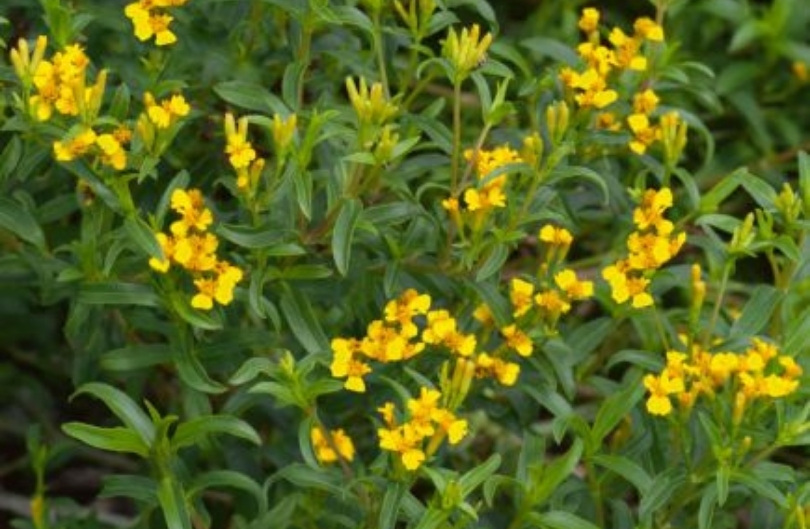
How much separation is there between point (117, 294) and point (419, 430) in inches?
19.6

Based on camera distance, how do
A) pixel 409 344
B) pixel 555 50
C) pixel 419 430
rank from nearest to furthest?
pixel 419 430
pixel 409 344
pixel 555 50

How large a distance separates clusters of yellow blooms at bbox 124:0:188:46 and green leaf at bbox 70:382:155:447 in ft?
1.69

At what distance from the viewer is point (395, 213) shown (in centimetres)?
225

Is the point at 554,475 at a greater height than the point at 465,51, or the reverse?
the point at 465,51

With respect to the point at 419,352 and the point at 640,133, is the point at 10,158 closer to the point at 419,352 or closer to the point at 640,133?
the point at 419,352

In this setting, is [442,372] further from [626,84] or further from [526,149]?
[626,84]

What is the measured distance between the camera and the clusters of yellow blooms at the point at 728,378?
2057mm

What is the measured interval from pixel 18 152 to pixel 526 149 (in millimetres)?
748

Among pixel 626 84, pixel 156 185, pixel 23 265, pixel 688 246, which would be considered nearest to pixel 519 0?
pixel 688 246

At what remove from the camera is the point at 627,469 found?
2180mm

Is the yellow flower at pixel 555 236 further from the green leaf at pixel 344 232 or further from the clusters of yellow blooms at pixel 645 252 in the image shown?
the green leaf at pixel 344 232

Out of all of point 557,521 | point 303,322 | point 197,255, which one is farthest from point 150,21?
point 557,521

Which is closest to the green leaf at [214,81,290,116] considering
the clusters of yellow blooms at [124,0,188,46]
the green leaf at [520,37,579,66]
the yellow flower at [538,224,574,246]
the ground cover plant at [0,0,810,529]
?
the ground cover plant at [0,0,810,529]

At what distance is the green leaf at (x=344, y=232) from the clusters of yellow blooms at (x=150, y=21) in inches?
14.9
